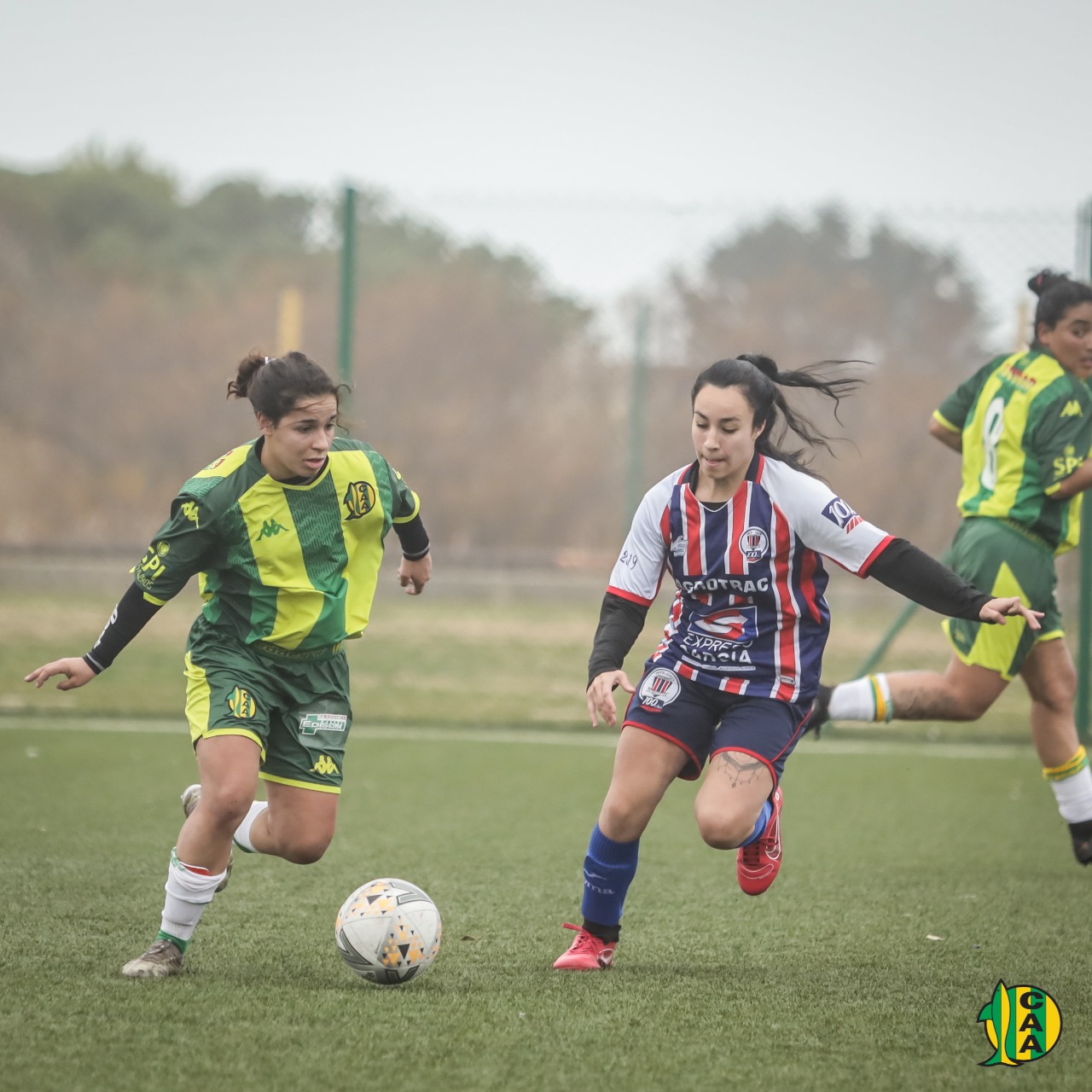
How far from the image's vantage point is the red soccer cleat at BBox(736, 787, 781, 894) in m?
3.64

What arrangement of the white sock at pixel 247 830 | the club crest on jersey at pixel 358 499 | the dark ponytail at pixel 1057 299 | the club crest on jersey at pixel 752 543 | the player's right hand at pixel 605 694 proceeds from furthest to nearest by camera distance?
the dark ponytail at pixel 1057 299 → the white sock at pixel 247 830 → the club crest on jersey at pixel 358 499 → the club crest on jersey at pixel 752 543 → the player's right hand at pixel 605 694

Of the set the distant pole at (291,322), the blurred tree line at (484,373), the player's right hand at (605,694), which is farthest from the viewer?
the distant pole at (291,322)

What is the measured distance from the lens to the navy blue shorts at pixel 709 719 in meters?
3.50

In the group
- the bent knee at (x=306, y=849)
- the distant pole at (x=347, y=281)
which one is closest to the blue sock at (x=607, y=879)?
the bent knee at (x=306, y=849)

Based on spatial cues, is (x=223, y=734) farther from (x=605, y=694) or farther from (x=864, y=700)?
(x=864, y=700)

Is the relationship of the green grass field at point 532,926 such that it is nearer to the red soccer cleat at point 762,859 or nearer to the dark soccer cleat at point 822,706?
the red soccer cleat at point 762,859

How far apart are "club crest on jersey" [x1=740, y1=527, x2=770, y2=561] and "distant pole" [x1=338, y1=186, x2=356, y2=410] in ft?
15.0

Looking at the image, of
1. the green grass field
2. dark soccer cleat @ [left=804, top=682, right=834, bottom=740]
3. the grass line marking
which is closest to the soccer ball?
the green grass field

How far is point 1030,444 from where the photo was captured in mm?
4785

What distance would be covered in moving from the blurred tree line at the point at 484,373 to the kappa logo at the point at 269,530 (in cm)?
476

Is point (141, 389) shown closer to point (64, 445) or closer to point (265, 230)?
point (64, 445)

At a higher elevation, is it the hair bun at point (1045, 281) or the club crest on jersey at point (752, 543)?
the hair bun at point (1045, 281)

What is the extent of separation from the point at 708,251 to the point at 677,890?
477cm

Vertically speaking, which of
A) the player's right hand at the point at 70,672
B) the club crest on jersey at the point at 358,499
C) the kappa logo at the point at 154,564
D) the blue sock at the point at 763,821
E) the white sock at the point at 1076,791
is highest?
the club crest on jersey at the point at 358,499
